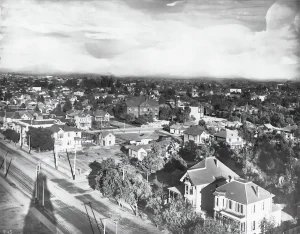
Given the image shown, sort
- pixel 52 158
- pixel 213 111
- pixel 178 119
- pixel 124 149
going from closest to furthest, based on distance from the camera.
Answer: pixel 52 158 < pixel 124 149 < pixel 178 119 < pixel 213 111

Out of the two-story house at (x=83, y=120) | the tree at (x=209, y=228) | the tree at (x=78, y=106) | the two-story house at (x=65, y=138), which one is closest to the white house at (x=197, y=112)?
the two-story house at (x=83, y=120)

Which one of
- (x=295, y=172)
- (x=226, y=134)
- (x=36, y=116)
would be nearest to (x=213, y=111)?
(x=226, y=134)

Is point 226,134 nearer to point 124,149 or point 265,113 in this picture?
point 124,149

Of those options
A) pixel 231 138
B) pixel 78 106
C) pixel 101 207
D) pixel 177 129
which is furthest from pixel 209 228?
pixel 78 106

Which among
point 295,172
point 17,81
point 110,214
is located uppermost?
point 17,81

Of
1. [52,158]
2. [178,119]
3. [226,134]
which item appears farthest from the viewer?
[178,119]
